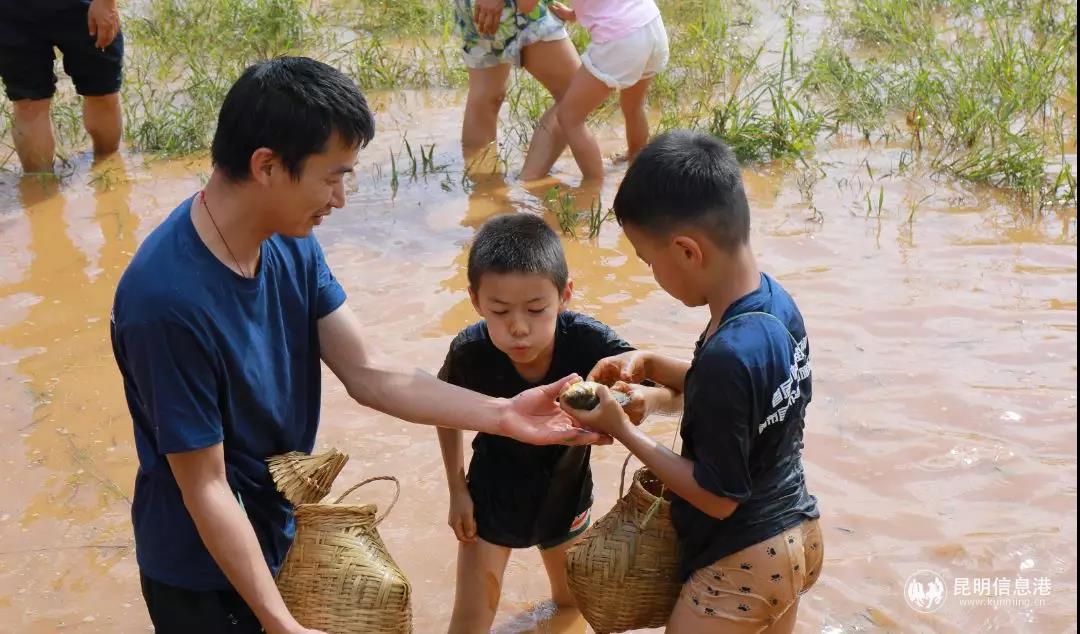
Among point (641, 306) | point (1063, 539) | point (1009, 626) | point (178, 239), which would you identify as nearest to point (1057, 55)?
point (641, 306)

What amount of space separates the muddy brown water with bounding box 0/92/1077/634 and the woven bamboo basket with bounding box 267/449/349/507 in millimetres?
1035

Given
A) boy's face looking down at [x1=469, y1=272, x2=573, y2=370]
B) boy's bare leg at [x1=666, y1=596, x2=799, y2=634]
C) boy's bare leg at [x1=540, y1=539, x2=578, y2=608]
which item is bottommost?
boy's bare leg at [x1=540, y1=539, x2=578, y2=608]

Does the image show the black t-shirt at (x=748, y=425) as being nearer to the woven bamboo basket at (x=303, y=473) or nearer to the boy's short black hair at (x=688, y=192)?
the boy's short black hair at (x=688, y=192)

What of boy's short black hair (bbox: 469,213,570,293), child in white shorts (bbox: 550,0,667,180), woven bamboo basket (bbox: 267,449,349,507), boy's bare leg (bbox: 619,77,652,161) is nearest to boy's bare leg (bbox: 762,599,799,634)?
boy's short black hair (bbox: 469,213,570,293)

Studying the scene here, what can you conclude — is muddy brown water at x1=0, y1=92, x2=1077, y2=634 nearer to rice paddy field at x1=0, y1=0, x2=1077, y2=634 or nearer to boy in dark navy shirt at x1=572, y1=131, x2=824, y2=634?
rice paddy field at x1=0, y1=0, x2=1077, y2=634

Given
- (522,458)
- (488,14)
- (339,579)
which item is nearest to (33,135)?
(488,14)

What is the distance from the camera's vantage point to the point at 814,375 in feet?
14.0

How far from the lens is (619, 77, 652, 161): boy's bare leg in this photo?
5914mm

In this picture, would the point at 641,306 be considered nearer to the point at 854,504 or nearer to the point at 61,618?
the point at 854,504

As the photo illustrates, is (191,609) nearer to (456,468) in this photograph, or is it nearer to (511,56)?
(456,468)

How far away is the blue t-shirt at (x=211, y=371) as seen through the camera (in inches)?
82.7

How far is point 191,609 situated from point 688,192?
1.28m

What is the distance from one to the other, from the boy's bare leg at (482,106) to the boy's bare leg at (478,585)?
355 cm

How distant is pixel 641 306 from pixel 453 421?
2.32m
